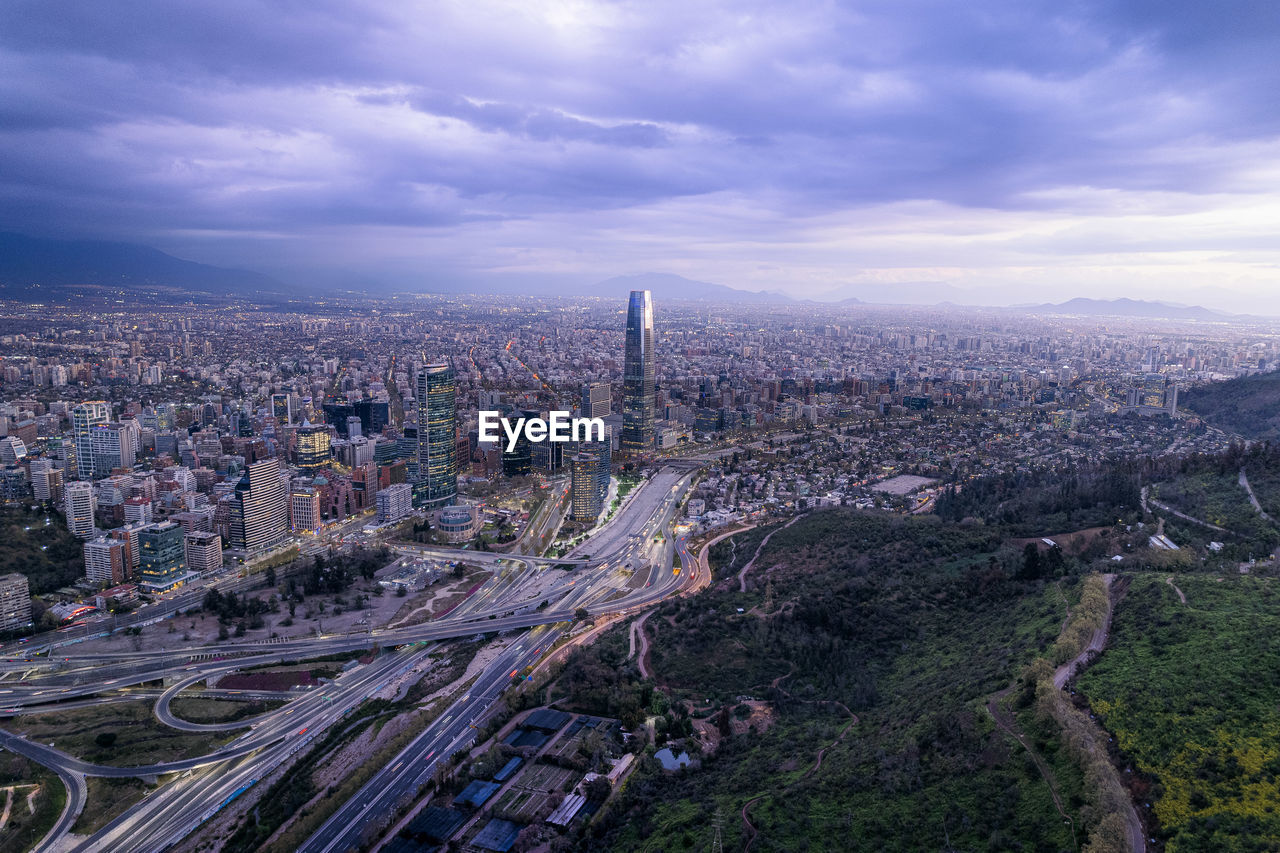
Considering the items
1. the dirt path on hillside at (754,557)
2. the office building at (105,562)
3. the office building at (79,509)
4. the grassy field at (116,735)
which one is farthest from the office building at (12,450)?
the dirt path on hillside at (754,557)

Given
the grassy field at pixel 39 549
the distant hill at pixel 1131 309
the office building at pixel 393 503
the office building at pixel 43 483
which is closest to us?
the grassy field at pixel 39 549

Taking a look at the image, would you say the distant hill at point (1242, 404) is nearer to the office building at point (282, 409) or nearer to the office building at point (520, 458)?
the office building at point (520, 458)

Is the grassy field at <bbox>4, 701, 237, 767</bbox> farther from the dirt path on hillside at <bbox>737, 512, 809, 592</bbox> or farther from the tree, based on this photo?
the tree

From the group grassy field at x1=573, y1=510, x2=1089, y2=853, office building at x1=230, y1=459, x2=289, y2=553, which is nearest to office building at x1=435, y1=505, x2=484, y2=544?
office building at x1=230, y1=459, x2=289, y2=553

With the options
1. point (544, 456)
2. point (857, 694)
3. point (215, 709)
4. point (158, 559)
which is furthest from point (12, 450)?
point (857, 694)

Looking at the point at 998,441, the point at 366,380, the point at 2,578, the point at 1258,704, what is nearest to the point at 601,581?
the point at 2,578

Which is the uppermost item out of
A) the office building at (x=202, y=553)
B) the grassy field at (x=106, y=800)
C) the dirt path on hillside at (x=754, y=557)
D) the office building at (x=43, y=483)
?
the office building at (x=43, y=483)
